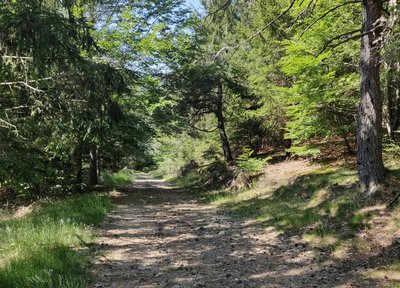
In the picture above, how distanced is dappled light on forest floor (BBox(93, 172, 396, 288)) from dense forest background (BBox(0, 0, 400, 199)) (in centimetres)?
277

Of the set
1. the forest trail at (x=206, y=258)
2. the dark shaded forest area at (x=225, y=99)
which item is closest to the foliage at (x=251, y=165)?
the dark shaded forest area at (x=225, y=99)

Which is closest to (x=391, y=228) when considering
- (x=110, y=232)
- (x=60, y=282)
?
(x=60, y=282)

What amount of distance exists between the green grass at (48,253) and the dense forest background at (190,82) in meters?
2.74

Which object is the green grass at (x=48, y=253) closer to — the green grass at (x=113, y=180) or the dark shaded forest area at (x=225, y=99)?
the dark shaded forest area at (x=225, y=99)

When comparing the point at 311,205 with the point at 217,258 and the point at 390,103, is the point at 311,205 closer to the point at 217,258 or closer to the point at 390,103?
the point at 217,258

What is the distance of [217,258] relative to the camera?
21.5ft

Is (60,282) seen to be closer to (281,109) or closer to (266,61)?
(281,109)

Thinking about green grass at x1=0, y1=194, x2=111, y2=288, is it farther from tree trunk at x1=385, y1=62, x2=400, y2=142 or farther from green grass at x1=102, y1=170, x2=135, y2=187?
green grass at x1=102, y1=170, x2=135, y2=187

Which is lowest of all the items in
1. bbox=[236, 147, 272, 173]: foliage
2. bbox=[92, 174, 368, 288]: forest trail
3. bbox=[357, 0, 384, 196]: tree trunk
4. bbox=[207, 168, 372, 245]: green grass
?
bbox=[92, 174, 368, 288]: forest trail

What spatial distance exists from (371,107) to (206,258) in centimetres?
498

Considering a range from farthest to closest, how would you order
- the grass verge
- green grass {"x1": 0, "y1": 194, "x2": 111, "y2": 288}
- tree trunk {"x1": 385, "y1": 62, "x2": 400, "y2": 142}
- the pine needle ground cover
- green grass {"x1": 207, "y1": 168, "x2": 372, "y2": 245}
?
the grass verge < tree trunk {"x1": 385, "y1": 62, "x2": 400, "y2": 142} < green grass {"x1": 207, "y1": 168, "x2": 372, "y2": 245} < the pine needle ground cover < green grass {"x1": 0, "y1": 194, "x2": 111, "y2": 288}

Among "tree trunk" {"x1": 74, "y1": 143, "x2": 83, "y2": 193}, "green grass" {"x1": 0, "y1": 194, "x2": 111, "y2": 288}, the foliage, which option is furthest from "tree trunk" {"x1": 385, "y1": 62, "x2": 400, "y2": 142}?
"tree trunk" {"x1": 74, "y1": 143, "x2": 83, "y2": 193}

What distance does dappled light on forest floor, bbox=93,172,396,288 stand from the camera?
211 inches

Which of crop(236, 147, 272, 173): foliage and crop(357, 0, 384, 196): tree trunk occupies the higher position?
crop(357, 0, 384, 196): tree trunk
